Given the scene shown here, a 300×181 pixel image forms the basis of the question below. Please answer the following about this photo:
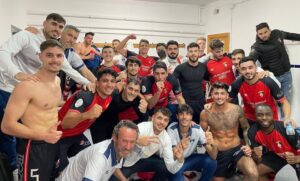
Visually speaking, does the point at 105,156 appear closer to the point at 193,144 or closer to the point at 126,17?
the point at 193,144

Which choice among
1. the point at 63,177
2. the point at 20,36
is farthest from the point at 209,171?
the point at 20,36

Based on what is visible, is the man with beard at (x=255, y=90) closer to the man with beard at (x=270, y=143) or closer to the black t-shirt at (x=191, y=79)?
the man with beard at (x=270, y=143)

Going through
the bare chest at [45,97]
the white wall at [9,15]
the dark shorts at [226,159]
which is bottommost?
the dark shorts at [226,159]

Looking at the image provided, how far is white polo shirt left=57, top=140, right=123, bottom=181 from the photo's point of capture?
2460 millimetres

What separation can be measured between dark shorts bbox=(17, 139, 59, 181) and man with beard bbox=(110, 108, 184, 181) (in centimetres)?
101

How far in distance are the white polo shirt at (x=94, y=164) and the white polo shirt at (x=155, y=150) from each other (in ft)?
2.72

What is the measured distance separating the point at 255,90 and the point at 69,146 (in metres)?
2.60

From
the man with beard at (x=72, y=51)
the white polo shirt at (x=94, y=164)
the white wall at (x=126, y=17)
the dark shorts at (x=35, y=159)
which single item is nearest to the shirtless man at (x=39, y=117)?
the dark shorts at (x=35, y=159)

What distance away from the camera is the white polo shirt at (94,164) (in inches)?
96.8

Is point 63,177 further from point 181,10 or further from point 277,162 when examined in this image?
point 181,10

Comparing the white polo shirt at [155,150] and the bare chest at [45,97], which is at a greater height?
the bare chest at [45,97]

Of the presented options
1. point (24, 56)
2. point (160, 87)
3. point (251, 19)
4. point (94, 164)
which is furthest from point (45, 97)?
point (251, 19)

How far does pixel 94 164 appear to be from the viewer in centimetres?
248

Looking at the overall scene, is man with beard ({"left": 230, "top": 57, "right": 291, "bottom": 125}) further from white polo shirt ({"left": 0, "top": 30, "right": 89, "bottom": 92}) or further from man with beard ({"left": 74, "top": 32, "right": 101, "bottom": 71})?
man with beard ({"left": 74, "top": 32, "right": 101, "bottom": 71})
